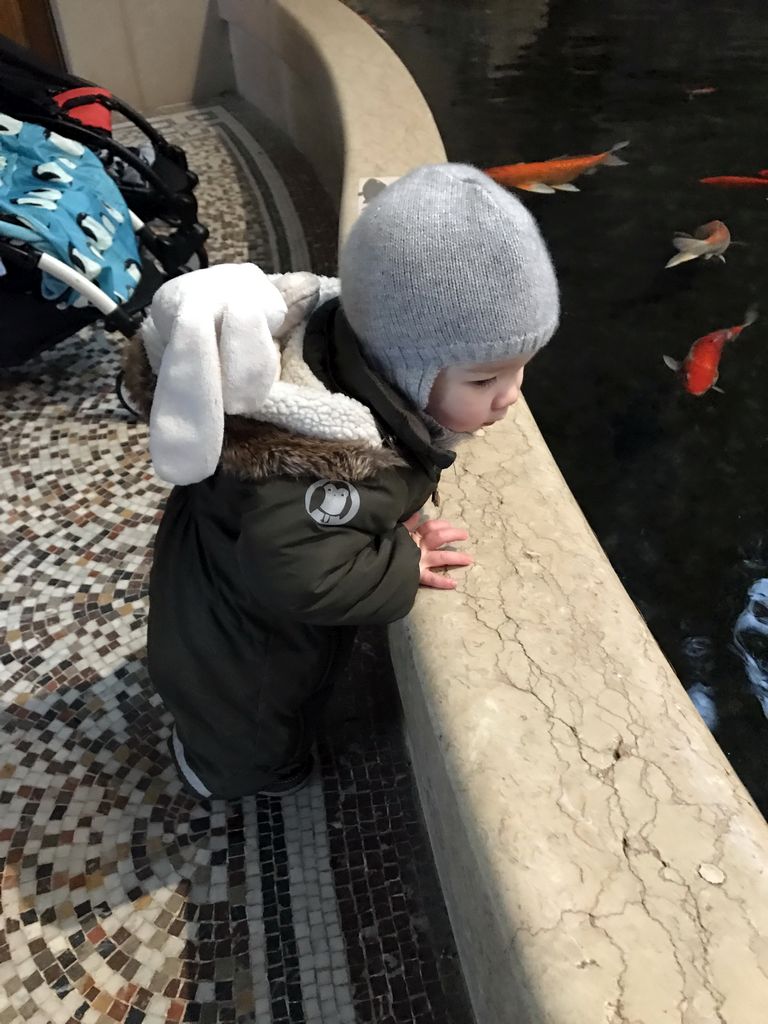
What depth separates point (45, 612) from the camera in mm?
2109

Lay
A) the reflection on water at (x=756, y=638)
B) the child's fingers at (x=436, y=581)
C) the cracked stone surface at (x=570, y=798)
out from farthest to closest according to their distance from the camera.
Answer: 1. the reflection on water at (x=756, y=638)
2. the child's fingers at (x=436, y=581)
3. the cracked stone surface at (x=570, y=798)

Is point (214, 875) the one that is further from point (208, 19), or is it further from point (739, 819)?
point (208, 19)

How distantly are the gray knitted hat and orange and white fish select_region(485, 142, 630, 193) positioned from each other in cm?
219

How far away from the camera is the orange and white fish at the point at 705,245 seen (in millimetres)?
2955

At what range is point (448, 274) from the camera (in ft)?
3.43

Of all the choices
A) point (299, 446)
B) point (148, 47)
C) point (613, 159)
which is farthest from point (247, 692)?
point (148, 47)

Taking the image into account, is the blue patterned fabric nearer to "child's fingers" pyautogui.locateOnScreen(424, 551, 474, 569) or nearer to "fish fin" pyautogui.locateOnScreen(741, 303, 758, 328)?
"child's fingers" pyautogui.locateOnScreen(424, 551, 474, 569)

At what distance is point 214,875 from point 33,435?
160 centimetres

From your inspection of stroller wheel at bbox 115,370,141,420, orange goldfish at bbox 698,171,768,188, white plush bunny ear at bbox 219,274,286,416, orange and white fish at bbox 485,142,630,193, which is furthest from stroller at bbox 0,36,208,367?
orange goldfish at bbox 698,171,768,188

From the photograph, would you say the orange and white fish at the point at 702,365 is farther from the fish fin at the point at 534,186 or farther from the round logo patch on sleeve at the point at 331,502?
the round logo patch on sleeve at the point at 331,502

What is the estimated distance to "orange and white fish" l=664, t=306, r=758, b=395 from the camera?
2.48 meters

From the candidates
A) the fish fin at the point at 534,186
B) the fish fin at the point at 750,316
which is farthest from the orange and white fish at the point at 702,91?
the fish fin at the point at 750,316

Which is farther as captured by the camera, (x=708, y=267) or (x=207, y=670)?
(x=708, y=267)

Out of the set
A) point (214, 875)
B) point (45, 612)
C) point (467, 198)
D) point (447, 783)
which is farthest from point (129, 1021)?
point (467, 198)
